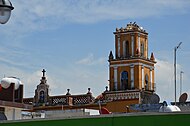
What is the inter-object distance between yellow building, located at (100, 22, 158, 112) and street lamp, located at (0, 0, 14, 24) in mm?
44153

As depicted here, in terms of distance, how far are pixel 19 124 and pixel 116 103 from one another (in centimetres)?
3605

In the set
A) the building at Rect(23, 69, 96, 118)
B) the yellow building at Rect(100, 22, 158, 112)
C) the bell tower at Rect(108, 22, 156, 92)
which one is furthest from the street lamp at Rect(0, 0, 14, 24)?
the bell tower at Rect(108, 22, 156, 92)

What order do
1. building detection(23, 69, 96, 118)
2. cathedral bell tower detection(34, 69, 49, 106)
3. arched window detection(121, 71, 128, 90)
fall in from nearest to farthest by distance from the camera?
A: building detection(23, 69, 96, 118) < cathedral bell tower detection(34, 69, 49, 106) < arched window detection(121, 71, 128, 90)

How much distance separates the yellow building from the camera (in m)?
56.1

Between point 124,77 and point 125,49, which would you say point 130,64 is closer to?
point 124,77

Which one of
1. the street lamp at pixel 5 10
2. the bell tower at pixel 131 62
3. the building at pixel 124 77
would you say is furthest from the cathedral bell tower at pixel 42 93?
the street lamp at pixel 5 10

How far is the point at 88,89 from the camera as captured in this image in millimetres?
52906

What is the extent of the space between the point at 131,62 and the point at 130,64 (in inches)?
8.3

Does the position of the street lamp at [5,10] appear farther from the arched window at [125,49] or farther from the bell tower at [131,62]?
the arched window at [125,49]

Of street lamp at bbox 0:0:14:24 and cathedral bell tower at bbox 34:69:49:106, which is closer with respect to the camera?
street lamp at bbox 0:0:14:24

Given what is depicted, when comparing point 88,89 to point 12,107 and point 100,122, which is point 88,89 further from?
point 100,122

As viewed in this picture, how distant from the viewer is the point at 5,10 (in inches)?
418

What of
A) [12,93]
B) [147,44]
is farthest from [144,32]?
[12,93]

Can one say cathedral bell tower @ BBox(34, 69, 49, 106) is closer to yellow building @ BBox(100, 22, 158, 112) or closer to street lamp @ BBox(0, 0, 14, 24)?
yellow building @ BBox(100, 22, 158, 112)
